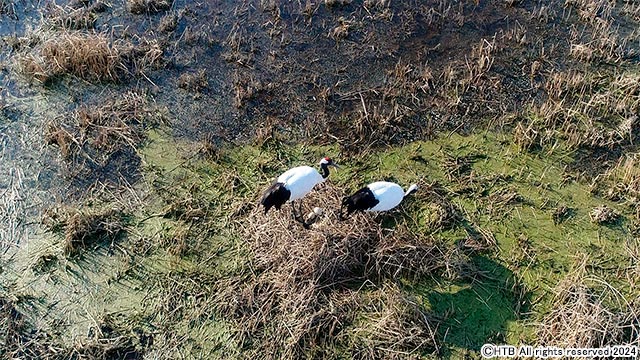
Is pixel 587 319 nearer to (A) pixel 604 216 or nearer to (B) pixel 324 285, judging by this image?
(A) pixel 604 216

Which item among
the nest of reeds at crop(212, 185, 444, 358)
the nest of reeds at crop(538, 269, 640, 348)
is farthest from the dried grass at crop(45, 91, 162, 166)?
the nest of reeds at crop(538, 269, 640, 348)

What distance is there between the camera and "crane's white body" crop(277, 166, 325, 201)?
5.02 metres

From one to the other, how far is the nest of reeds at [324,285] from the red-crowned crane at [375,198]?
0.25 metres

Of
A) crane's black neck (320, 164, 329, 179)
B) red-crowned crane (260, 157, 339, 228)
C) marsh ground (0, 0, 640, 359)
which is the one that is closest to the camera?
marsh ground (0, 0, 640, 359)

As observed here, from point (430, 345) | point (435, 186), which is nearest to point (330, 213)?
point (435, 186)

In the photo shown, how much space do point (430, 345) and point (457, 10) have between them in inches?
192

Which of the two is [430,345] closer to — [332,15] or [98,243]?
[98,243]

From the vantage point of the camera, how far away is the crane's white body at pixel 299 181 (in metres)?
5.02

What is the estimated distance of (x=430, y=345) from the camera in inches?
182

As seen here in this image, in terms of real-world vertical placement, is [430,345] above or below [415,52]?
below

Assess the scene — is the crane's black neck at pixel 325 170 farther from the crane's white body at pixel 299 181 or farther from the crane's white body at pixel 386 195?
the crane's white body at pixel 386 195

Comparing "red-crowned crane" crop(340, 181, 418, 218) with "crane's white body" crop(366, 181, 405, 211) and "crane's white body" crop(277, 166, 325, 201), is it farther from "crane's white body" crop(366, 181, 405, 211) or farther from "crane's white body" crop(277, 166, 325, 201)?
"crane's white body" crop(277, 166, 325, 201)

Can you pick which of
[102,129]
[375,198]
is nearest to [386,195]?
[375,198]

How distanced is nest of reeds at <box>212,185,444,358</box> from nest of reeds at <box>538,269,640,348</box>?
3.28ft
